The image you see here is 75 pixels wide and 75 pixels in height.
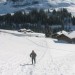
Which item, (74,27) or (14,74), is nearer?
(14,74)

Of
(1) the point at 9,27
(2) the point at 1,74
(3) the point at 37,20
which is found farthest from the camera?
(3) the point at 37,20

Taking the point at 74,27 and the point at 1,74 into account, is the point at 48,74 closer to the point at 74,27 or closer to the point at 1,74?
the point at 1,74

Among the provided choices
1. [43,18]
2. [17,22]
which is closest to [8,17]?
[17,22]

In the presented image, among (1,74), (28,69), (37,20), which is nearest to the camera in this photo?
(1,74)

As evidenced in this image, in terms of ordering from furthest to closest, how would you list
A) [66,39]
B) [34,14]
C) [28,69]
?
1. [34,14]
2. [66,39]
3. [28,69]

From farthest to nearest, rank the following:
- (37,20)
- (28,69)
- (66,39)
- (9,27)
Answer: (37,20), (9,27), (66,39), (28,69)

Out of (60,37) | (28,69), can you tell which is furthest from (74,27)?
(28,69)


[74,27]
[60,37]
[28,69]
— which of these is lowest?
[74,27]

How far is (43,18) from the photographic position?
178 meters

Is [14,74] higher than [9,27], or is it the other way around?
[14,74]

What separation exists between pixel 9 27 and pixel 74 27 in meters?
40.9

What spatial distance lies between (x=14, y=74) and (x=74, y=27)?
15611 cm

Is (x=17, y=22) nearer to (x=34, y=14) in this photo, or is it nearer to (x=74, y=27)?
(x=34, y=14)

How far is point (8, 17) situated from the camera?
180m
